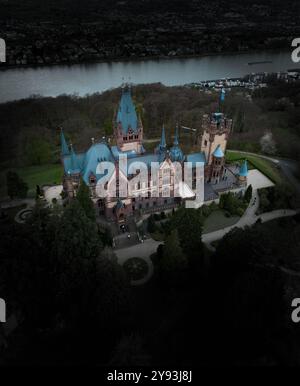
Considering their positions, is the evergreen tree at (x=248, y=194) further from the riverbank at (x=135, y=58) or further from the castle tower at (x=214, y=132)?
the riverbank at (x=135, y=58)

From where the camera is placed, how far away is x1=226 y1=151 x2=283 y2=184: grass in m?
53.0

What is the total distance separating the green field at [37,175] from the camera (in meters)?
50.9

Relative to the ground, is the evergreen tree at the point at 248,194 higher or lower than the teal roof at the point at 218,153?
lower

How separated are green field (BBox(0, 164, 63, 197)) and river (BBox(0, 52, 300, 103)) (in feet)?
87.2

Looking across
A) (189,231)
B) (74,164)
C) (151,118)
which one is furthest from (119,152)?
(151,118)

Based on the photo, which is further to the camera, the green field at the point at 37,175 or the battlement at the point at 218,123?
the green field at the point at 37,175

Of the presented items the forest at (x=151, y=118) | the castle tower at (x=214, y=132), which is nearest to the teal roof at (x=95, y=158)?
the castle tower at (x=214, y=132)

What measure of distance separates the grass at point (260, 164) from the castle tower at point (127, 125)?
Answer: 22.6 m

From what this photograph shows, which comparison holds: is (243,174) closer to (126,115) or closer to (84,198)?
(126,115)

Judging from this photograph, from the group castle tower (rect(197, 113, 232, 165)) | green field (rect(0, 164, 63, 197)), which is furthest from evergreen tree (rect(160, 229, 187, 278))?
green field (rect(0, 164, 63, 197))

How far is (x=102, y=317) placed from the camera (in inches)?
1041

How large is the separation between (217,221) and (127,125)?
60.9 feet

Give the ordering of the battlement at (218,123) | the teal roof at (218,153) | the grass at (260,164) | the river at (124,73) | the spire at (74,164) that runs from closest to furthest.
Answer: the spire at (74,164) → the battlement at (218,123) → the teal roof at (218,153) → the grass at (260,164) → the river at (124,73)

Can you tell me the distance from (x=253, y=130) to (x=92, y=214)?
1775 inches
